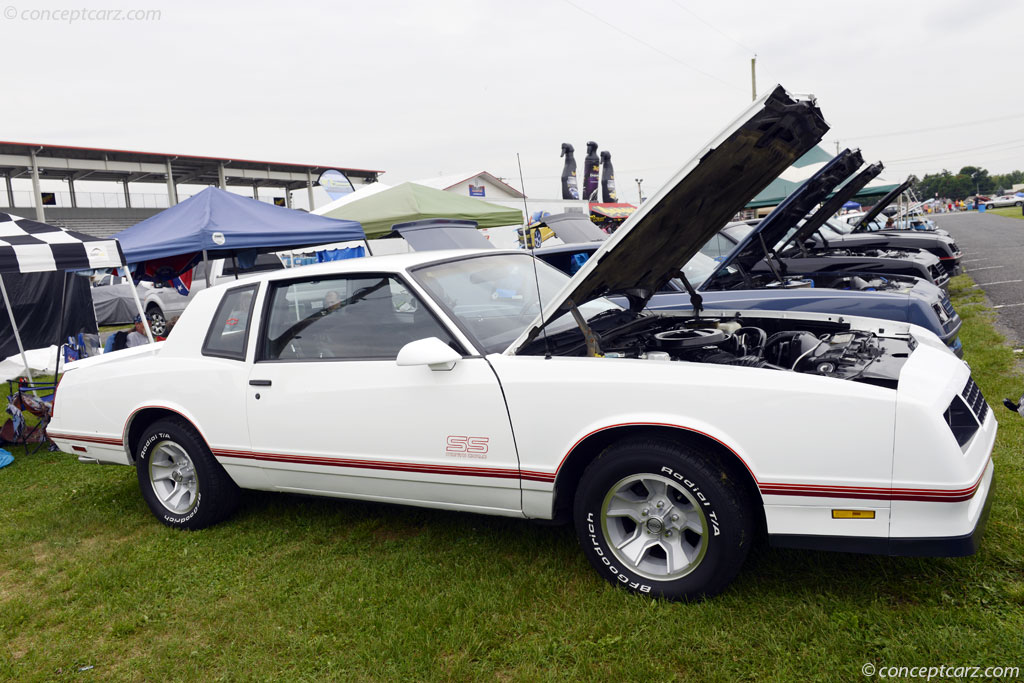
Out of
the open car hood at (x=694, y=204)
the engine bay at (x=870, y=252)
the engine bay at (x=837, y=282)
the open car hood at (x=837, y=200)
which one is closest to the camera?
the open car hood at (x=694, y=204)

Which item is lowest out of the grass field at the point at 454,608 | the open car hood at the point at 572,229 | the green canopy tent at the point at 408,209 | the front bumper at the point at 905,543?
the grass field at the point at 454,608

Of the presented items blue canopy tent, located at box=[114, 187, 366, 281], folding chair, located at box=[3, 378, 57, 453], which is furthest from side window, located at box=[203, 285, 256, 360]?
blue canopy tent, located at box=[114, 187, 366, 281]

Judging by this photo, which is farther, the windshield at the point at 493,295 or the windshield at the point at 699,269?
the windshield at the point at 699,269

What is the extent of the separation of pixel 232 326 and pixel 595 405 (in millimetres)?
2261

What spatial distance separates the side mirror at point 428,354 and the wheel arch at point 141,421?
1734mm

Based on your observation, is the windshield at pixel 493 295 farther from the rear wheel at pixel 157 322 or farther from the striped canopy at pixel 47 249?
the rear wheel at pixel 157 322

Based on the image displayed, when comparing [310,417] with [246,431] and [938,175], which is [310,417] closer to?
[246,431]

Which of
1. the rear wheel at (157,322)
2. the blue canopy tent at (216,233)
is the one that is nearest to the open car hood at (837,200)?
the blue canopy tent at (216,233)

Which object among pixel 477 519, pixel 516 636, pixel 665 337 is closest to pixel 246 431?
pixel 477 519

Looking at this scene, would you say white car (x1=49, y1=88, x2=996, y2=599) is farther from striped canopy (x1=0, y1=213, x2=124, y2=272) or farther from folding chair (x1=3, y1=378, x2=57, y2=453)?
folding chair (x1=3, y1=378, x2=57, y2=453)

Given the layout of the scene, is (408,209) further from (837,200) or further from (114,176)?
(114,176)

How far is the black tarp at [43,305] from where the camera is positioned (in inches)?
461

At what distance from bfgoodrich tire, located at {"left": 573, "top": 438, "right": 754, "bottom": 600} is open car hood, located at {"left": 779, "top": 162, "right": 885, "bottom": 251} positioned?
5.08 m

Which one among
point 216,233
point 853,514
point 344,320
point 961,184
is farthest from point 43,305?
point 961,184
